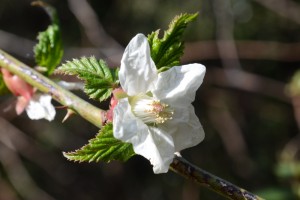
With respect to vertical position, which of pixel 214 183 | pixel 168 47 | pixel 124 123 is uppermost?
pixel 168 47

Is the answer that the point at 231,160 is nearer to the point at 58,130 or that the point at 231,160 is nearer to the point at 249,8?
the point at 58,130

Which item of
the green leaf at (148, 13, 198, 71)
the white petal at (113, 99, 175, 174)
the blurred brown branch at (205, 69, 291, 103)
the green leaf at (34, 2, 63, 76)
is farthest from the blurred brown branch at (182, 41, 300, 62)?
the white petal at (113, 99, 175, 174)

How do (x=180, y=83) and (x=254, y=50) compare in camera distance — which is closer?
(x=180, y=83)

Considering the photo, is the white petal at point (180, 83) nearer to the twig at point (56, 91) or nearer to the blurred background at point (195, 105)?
the twig at point (56, 91)

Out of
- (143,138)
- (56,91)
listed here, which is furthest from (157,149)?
(56,91)

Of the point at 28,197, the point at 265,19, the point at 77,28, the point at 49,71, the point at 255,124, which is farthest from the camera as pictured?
the point at 265,19

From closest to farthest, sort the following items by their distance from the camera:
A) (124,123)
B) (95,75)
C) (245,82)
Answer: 1. (124,123)
2. (95,75)
3. (245,82)

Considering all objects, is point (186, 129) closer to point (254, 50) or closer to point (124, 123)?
point (124, 123)

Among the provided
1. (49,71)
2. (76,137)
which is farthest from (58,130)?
(49,71)
